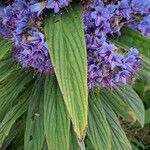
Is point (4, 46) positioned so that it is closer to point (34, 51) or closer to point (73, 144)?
point (34, 51)

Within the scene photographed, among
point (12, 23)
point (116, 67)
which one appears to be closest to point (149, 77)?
point (116, 67)

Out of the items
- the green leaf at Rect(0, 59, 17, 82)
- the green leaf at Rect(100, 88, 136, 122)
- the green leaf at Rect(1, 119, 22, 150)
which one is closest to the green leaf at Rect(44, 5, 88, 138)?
the green leaf at Rect(0, 59, 17, 82)

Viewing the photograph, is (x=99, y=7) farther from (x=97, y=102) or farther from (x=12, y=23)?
(x=97, y=102)

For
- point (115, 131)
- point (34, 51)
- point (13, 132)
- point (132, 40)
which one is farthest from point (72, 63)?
point (13, 132)

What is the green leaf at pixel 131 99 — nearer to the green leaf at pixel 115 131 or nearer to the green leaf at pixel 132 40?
the green leaf at pixel 115 131

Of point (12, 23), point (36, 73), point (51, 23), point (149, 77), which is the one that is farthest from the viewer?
point (149, 77)

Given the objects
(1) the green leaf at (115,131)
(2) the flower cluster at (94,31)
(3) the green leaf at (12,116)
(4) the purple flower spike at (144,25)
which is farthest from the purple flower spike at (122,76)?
(3) the green leaf at (12,116)
